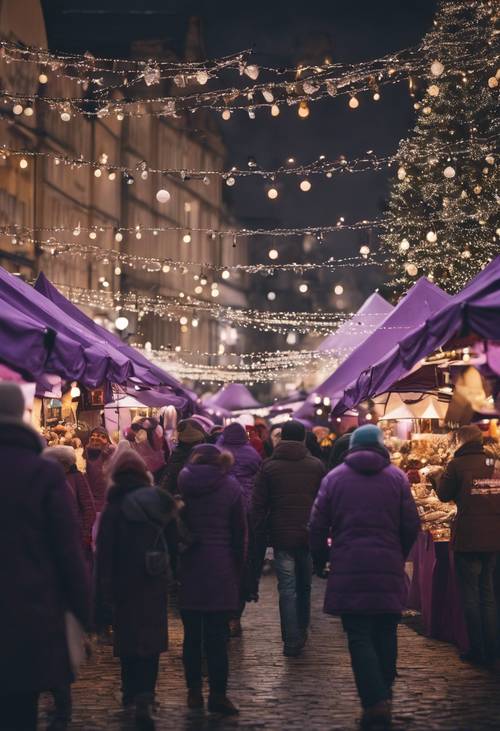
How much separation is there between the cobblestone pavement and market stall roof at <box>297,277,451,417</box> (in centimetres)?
599

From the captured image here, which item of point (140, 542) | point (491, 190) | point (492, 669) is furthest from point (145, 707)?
point (491, 190)

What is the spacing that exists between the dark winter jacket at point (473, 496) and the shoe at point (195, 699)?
2.85 m

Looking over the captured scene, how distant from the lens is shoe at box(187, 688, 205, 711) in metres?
9.83

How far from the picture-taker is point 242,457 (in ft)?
50.4

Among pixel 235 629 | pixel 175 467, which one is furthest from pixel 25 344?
pixel 175 467

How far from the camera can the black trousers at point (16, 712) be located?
6477 millimetres

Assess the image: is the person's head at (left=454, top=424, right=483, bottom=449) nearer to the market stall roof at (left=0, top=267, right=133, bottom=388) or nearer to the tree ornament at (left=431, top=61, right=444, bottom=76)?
the market stall roof at (left=0, top=267, right=133, bottom=388)

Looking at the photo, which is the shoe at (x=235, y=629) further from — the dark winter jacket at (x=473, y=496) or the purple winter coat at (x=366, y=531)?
the purple winter coat at (x=366, y=531)

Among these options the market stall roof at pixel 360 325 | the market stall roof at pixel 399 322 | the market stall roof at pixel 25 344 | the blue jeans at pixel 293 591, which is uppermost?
the market stall roof at pixel 360 325

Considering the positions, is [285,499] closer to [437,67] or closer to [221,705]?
[221,705]

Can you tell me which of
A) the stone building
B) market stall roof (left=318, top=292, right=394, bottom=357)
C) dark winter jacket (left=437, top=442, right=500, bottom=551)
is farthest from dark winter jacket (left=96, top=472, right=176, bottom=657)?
market stall roof (left=318, top=292, right=394, bottom=357)

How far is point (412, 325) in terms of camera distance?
19.0 meters

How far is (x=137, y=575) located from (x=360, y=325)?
2081 centimetres

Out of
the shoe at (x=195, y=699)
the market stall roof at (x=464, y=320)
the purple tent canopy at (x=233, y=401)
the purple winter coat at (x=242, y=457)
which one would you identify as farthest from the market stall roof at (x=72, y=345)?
the purple tent canopy at (x=233, y=401)
